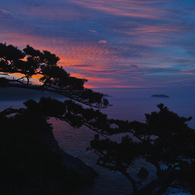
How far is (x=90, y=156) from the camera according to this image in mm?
23266

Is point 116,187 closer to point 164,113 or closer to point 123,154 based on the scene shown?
point 123,154

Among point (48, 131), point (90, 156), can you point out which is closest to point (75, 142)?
point (90, 156)

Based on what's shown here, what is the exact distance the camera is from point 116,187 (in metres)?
15.0

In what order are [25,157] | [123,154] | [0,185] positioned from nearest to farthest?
1. [0,185]
2. [25,157]
3. [123,154]

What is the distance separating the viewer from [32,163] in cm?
732

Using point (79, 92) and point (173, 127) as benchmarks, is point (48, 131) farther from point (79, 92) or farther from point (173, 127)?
point (173, 127)

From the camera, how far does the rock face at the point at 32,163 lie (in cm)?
686

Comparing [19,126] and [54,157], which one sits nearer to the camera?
[54,157]

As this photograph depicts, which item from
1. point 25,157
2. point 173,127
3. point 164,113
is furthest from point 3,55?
point 173,127

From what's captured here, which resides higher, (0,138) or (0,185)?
(0,138)

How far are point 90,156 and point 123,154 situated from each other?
14685mm

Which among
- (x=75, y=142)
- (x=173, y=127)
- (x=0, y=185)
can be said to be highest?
(x=173, y=127)

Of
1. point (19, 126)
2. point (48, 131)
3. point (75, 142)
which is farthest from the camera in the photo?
point (75, 142)

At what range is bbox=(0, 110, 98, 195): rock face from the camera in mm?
6860
